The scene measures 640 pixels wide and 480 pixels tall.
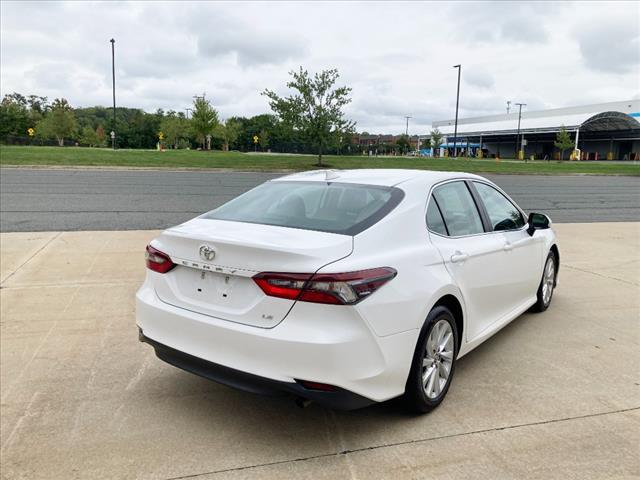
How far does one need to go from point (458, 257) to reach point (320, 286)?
1277 millimetres

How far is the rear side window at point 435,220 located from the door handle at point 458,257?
166 mm

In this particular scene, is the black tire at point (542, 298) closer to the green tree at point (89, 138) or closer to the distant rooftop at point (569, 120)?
the distant rooftop at point (569, 120)

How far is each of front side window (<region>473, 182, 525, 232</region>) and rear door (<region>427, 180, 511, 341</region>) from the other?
21 centimetres

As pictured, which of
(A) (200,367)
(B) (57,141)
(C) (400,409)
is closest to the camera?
(A) (200,367)

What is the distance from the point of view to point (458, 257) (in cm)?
359

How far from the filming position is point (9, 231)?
9.31m

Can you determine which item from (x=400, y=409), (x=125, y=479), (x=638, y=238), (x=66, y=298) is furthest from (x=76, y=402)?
(x=638, y=238)

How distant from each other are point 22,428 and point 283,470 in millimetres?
1649

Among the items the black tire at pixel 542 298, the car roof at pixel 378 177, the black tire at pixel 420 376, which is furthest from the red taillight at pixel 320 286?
the black tire at pixel 542 298

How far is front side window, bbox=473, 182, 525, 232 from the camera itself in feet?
14.7

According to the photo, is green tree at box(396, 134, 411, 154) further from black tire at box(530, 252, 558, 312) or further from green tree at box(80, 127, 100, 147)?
black tire at box(530, 252, 558, 312)

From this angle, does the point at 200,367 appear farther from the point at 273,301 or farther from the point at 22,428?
the point at 22,428

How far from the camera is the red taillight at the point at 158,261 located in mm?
3269

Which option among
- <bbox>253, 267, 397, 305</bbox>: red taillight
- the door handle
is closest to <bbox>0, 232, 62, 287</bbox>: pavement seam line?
<bbox>253, 267, 397, 305</bbox>: red taillight
